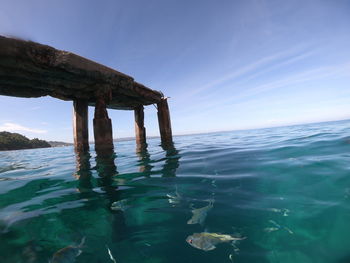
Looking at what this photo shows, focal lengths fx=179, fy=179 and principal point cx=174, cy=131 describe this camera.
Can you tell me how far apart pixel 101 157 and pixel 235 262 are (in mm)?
6345

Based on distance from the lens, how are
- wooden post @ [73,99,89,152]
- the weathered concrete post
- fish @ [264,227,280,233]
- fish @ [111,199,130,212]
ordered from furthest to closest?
wooden post @ [73,99,89,152] → the weathered concrete post → fish @ [111,199,130,212] → fish @ [264,227,280,233]

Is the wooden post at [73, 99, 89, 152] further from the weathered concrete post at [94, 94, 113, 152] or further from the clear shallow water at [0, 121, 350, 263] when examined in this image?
the clear shallow water at [0, 121, 350, 263]

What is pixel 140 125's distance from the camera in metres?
11.1

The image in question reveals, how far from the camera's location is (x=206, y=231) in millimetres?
1960

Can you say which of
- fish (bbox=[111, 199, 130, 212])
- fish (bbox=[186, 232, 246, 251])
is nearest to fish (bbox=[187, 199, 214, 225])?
fish (bbox=[186, 232, 246, 251])

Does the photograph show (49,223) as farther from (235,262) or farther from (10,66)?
(10,66)

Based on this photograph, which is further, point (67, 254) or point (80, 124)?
point (80, 124)

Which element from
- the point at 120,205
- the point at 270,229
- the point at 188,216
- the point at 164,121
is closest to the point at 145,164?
the point at 120,205

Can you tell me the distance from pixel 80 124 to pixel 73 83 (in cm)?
238

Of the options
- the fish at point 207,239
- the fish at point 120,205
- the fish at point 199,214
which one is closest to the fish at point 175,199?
the fish at point 199,214

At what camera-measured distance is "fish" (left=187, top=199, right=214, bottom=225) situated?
84.8 inches

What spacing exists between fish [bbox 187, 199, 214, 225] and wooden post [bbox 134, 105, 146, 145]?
8990 millimetres

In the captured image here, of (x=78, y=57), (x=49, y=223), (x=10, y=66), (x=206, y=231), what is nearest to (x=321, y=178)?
(x=206, y=231)

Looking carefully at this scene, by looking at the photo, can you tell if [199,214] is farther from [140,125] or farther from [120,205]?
[140,125]
